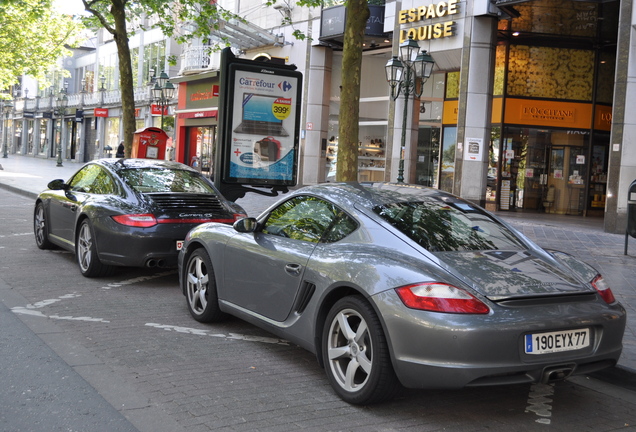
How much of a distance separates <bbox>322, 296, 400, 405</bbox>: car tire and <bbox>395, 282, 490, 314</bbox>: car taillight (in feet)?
0.92

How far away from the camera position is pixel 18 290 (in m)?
7.47

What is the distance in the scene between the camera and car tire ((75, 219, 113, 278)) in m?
8.19

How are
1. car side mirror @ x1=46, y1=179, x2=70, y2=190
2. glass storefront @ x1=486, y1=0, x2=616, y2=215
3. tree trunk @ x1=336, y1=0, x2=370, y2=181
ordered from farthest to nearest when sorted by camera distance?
glass storefront @ x1=486, y1=0, x2=616, y2=215 < tree trunk @ x1=336, y1=0, x2=370, y2=181 < car side mirror @ x1=46, y1=179, x2=70, y2=190

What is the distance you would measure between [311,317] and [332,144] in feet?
80.4

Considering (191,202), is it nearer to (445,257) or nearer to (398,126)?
(445,257)

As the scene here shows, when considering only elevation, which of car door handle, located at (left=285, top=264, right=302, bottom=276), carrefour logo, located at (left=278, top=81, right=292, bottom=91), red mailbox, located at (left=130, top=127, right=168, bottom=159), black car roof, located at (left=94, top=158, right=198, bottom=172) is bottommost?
car door handle, located at (left=285, top=264, right=302, bottom=276)

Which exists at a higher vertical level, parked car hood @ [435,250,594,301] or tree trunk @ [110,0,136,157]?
tree trunk @ [110,0,136,157]

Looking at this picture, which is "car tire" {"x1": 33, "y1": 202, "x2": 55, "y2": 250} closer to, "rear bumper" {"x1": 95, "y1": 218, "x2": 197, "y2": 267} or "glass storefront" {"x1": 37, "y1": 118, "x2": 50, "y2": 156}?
"rear bumper" {"x1": 95, "y1": 218, "x2": 197, "y2": 267}

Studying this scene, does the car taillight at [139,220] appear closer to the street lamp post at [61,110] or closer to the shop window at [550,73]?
the shop window at [550,73]

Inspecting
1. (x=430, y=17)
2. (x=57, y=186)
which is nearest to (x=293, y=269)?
(x=57, y=186)

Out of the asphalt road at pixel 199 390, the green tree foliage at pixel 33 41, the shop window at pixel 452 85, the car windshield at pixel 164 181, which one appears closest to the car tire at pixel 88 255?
the car windshield at pixel 164 181

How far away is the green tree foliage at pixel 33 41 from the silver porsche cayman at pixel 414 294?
34.0 metres

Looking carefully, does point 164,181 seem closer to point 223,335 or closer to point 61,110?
point 223,335

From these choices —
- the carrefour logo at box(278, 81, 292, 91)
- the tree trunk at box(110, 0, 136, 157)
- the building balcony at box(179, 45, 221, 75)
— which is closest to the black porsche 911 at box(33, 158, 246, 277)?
the carrefour logo at box(278, 81, 292, 91)
